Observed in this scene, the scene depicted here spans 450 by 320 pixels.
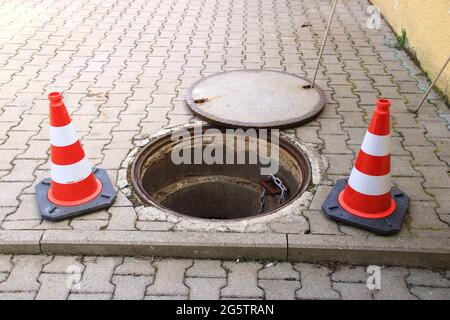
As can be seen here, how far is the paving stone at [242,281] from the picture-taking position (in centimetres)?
239

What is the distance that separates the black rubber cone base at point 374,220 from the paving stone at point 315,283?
350 mm

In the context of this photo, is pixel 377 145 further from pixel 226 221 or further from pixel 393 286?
pixel 226 221

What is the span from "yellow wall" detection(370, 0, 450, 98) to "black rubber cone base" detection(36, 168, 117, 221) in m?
3.26

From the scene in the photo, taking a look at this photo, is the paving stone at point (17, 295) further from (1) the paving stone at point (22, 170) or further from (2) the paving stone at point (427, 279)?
(2) the paving stone at point (427, 279)

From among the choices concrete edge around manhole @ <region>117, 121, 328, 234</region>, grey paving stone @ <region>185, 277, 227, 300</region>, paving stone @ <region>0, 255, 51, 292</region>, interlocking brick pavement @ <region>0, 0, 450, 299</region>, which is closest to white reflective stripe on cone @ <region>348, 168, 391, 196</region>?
interlocking brick pavement @ <region>0, 0, 450, 299</region>

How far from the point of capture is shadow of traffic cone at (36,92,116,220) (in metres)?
2.66

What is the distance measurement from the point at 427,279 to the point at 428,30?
3273mm

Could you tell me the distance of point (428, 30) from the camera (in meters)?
4.76

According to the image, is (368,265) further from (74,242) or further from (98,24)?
(98,24)

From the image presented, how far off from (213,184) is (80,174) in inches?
53.5

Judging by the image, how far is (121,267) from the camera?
254 centimetres

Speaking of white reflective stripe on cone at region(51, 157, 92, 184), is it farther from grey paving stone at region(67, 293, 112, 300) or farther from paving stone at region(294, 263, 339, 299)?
paving stone at region(294, 263, 339, 299)

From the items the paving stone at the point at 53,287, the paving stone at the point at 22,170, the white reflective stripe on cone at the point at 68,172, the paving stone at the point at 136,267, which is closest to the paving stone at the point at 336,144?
the paving stone at the point at 136,267
